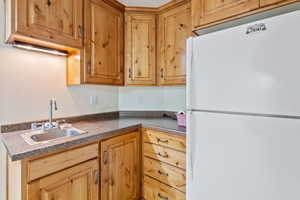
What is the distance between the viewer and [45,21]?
1295 mm

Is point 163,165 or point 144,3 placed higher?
point 144,3

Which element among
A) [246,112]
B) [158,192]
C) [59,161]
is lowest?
[158,192]

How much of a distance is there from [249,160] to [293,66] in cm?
52

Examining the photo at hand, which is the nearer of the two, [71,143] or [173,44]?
[71,143]

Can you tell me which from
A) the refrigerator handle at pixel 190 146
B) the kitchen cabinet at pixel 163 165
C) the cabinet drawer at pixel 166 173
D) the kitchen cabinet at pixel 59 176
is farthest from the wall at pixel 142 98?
the refrigerator handle at pixel 190 146

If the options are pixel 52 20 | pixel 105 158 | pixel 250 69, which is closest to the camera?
pixel 250 69

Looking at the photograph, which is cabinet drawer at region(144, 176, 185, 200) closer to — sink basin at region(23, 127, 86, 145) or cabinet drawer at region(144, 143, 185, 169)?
cabinet drawer at region(144, 143, 185, 169)

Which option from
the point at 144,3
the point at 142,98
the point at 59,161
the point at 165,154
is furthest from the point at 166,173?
the point at 144,3

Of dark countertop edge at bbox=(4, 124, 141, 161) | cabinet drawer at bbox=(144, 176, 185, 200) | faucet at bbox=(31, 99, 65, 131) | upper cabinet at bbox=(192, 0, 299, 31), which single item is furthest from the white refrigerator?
faucet at bbox=(31, 99, 65, 131)

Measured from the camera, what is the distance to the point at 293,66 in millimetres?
781

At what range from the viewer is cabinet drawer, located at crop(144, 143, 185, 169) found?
151 cm

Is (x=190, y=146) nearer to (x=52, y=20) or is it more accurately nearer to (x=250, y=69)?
(x=250, y=69)

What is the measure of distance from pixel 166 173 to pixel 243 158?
85 cm

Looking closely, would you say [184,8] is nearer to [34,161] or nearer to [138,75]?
[138,75]
